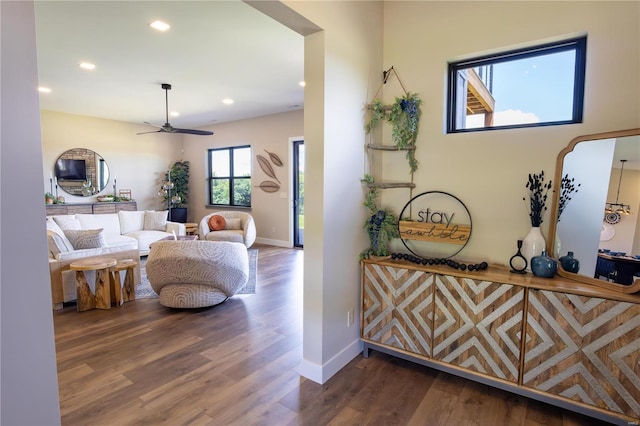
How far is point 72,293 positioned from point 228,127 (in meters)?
5.47

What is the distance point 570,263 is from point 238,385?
7.57 feet

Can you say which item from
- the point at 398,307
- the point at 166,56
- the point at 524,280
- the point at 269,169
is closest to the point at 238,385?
the point at 398,307

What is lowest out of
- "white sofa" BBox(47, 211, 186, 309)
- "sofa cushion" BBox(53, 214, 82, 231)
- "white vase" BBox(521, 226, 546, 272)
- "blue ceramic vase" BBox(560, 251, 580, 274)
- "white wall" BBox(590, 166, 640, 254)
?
"white sofa" BBox(47, 211, 186, 309)

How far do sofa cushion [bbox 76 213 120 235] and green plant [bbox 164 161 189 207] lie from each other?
2875 mm

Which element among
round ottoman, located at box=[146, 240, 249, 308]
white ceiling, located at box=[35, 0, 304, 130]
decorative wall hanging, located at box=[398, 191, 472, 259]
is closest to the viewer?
decorative wall hanging, located at box=[398, 191, 472, 259]

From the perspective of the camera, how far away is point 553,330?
1902mm

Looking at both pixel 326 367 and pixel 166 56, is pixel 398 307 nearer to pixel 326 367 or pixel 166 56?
pixel 326 367

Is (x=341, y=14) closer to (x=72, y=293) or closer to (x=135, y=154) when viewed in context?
(x=72, y=293)

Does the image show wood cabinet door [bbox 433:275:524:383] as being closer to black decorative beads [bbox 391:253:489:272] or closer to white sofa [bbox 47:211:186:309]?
black decorative beads [bbox 391:253:489:272]

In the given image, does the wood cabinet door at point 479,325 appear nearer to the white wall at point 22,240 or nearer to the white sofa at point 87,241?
the white wall at point 22,240

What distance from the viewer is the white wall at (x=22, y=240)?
32.9 inches

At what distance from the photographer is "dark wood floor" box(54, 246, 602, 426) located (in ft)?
6.42

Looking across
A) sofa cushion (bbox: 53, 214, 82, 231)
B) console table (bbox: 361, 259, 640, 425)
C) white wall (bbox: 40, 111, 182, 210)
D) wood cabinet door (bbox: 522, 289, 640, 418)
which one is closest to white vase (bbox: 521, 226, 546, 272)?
console table (bbox: 361, 259, 640, 425)

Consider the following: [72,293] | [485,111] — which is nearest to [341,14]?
[485,111]
